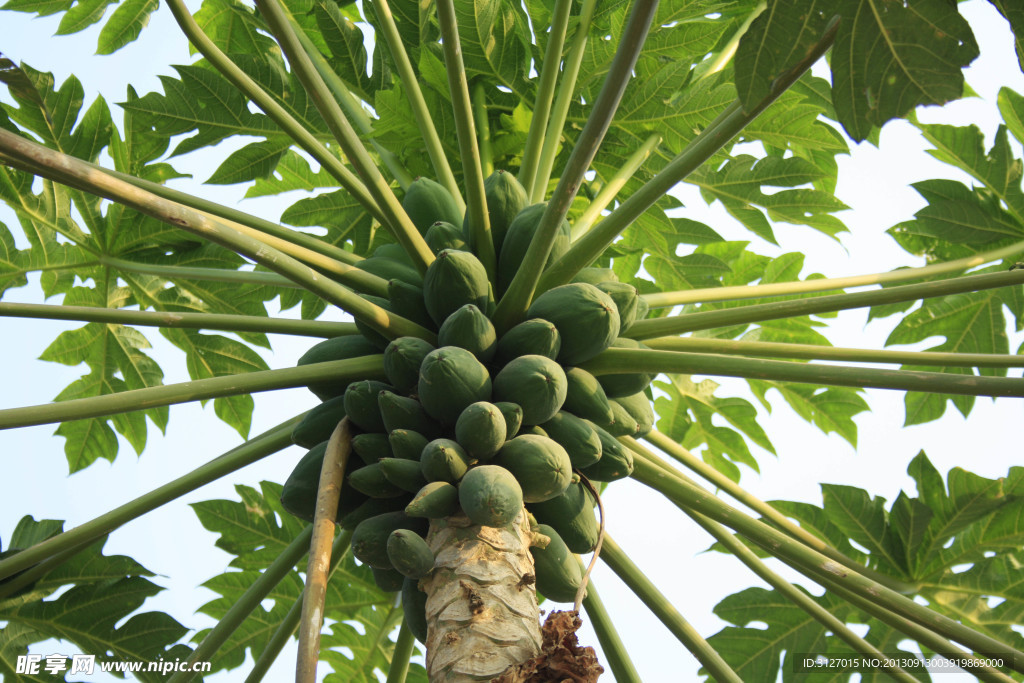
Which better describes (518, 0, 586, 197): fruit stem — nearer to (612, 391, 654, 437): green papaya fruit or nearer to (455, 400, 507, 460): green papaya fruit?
(612, 391, 654, 437): green papaya fruit

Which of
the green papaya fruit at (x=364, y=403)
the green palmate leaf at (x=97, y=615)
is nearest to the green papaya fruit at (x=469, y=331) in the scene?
the green papaya fruit at (x=364, y=403)

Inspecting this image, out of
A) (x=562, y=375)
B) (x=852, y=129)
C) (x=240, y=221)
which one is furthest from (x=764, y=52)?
(x=240, y=221)

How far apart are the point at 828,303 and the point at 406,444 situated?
127cm

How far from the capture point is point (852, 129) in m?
1.87

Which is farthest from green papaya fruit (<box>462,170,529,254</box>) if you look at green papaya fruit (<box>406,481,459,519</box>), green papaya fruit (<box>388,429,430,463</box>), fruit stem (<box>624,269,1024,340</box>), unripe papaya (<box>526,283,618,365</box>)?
green papaya fruit (<box>406,481,459,519</box>)

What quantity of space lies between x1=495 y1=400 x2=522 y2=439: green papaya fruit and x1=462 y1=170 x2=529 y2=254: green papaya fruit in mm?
665

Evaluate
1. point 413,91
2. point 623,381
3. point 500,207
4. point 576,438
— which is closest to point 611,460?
point 576,438

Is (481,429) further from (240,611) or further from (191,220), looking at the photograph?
(240,611)

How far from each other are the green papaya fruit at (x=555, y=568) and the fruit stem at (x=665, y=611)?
0.32 metres

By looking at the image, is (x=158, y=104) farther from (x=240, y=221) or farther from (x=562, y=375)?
(x=562, y=375)

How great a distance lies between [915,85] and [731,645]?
2.26 metres

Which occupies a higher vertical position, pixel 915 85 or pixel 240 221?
pixel 240 221

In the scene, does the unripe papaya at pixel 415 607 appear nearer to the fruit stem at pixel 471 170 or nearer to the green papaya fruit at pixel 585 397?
the green papaya fruit at pixel 585 397

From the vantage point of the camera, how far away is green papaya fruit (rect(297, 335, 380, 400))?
7.98 ft
